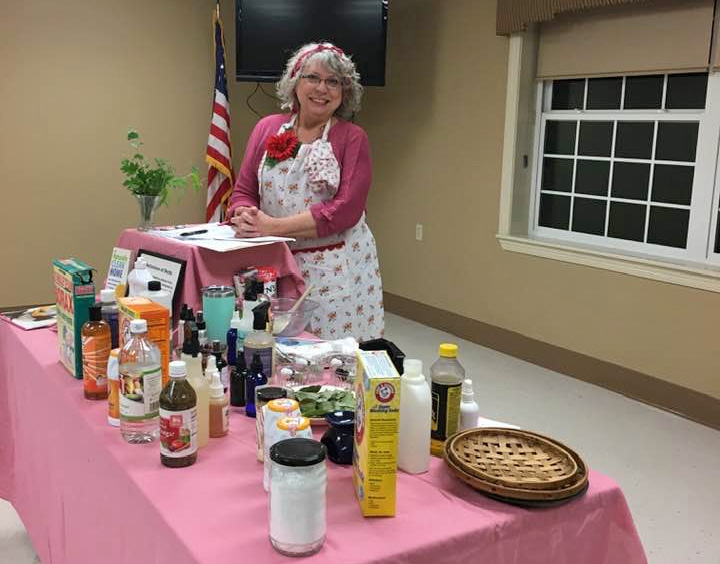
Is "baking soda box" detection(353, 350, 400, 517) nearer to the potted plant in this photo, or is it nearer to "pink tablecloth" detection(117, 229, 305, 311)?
"pink tablecloth" detection(117, 229, 305, 311)

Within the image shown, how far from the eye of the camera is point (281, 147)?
2.34 metres

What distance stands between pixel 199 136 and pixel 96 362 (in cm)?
375

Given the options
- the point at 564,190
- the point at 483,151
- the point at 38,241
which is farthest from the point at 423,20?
the point at 38,241

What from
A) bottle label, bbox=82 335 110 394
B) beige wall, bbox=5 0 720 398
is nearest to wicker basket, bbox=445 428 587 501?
bottle label, bbox=82 335 110 394

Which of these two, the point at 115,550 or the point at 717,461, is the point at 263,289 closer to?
the point at 115,550

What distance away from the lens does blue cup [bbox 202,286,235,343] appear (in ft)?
5.90

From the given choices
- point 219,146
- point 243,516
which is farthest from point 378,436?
point 219,146

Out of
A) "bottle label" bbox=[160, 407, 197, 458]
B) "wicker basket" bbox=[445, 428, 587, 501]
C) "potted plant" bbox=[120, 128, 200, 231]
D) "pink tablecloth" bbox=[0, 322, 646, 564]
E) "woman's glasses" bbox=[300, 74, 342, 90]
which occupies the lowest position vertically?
"pink tablecloth" bbox=[0, 322, 646, 564]

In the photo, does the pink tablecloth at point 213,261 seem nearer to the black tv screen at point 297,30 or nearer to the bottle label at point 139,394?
the bottle label at point 139,394

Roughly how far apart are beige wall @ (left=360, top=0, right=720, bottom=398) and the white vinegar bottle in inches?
99.2

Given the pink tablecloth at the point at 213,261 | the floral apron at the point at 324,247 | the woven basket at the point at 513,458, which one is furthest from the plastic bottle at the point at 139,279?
the woven basket at the point at 513,458

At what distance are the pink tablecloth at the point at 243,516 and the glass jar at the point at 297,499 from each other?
0.08ft

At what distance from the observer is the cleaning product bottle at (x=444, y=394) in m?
1.27

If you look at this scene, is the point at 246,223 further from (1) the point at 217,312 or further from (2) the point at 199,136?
(2) the point at 199,136
